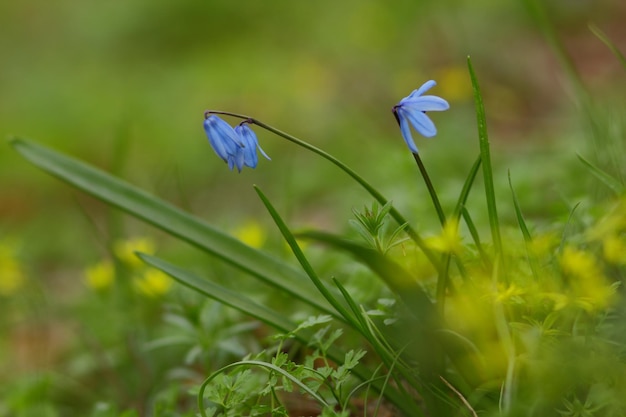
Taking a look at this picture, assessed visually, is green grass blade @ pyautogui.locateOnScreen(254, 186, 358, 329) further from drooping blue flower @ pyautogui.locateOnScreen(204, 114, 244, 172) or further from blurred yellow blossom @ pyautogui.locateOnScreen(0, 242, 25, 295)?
blurred yellow blossom @ pyautogui.locateOnScreen(0, 242, 25, 295)

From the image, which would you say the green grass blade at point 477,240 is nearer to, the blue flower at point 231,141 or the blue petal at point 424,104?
the blue petal at point 424,104

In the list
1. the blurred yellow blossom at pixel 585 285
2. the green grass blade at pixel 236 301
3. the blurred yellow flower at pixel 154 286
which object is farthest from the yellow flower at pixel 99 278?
the blurred yellow blossom at pixel 585 285

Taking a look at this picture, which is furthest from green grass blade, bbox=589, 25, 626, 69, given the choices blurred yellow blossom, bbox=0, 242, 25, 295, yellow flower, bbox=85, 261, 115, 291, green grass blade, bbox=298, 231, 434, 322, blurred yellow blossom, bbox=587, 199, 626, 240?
blurred yellow blossom, bbox=0, 242, 25, 295

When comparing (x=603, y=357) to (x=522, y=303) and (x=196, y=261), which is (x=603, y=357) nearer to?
(x=522, y=303)

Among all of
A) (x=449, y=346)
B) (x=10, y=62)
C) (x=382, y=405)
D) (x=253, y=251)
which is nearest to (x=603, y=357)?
(x=449, y=346)

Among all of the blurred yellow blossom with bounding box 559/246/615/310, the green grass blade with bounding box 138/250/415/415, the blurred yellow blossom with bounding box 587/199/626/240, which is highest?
the blurred yellow blossom with bounding box 587/199/626/240

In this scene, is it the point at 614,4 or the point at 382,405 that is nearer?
the point at 382,405

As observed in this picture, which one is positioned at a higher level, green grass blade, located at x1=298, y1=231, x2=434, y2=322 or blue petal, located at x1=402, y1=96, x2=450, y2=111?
blue petal, located at x1=402, y1=96, x2=450, y2=111
